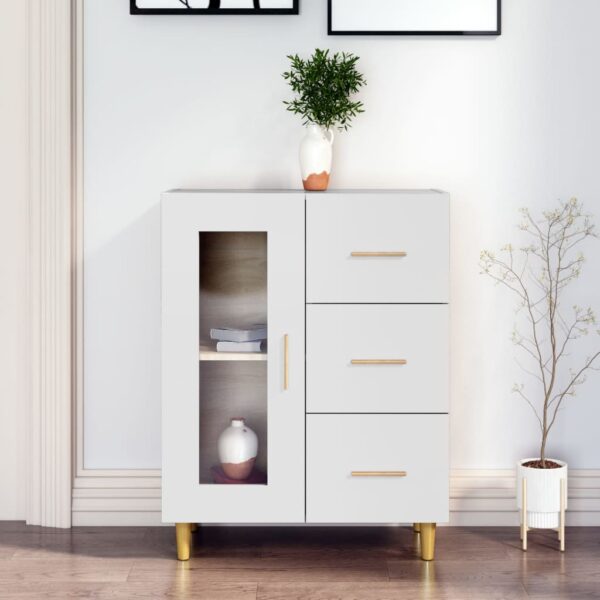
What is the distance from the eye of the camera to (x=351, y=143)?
2945mm

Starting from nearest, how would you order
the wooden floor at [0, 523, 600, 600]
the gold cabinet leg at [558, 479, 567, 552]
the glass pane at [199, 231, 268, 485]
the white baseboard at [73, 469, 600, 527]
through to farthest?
the wooden floor at [0, 523, 600, 600]
the glass pane at [199, 231, 268, 485]
the gold cabinet leg at [558, 479, 567, 552]
the white baseboard at [73, 469, 600, 527]

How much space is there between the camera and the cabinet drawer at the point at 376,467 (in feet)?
8.58

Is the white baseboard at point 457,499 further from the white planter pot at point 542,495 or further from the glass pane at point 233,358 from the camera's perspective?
the glass pane at point 233,358

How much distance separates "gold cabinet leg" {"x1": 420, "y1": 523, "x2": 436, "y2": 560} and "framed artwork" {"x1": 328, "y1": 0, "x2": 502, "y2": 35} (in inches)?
54.9

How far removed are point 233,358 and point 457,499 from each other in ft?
2.84

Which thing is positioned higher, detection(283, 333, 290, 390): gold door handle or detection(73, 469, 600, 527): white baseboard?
detection(283, 333, 290, 390): gold door handle

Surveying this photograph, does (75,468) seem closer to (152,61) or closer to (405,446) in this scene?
(405,446)

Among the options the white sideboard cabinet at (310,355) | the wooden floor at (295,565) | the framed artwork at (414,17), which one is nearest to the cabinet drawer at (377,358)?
the white sideboard cabinet at (310,355)

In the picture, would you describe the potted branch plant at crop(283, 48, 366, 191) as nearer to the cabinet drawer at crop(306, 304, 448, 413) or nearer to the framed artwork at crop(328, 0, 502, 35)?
the framed artwork at crop(328, 0, 502, 35)

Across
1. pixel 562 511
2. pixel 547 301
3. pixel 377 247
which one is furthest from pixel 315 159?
pixel 562 511

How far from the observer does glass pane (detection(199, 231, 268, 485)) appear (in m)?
2.59

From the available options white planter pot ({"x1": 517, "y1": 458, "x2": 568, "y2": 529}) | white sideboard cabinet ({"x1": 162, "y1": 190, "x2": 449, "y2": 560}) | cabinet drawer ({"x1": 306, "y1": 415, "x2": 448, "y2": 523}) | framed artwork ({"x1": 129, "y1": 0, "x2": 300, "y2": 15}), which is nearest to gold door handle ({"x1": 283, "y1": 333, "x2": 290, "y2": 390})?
white sideboard cabinet ({"x1": 162, "y1": 190, "x2": 449, "y2": 560})

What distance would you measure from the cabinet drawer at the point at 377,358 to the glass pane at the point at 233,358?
0.14 metres

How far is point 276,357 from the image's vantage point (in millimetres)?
2607
